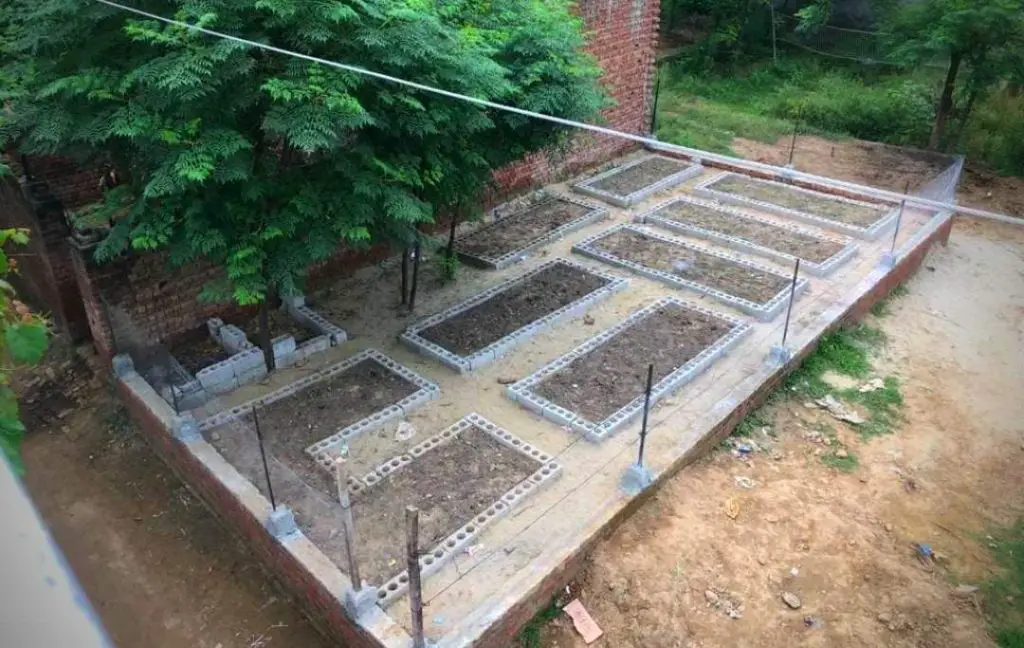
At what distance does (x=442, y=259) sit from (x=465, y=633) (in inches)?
183

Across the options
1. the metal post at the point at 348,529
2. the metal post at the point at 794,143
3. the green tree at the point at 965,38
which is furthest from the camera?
the metal post at the point at 794,143

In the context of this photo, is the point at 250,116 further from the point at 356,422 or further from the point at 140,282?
the point at 356,422

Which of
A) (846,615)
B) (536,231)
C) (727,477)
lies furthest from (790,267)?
(846,615)

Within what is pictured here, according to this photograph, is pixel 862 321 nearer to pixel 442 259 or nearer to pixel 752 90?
pixel 442 259

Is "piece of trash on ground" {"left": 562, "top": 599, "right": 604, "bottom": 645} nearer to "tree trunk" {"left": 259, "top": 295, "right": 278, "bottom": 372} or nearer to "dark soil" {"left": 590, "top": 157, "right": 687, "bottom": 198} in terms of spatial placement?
"tree trunk" {"left": 259, "top": 295, "right": 278, "bottom": 372}

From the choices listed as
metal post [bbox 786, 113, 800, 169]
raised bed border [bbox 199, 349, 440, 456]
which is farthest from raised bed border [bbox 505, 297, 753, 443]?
metal post [bbox 786, 113, 800, 169]

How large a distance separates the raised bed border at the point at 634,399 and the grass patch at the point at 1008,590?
96.5 inches

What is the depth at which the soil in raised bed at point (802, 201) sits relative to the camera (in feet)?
31.2

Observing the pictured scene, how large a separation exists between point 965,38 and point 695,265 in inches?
243

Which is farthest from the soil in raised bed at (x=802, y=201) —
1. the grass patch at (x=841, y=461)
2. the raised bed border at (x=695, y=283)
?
the grass patch at (x=841, y=461)

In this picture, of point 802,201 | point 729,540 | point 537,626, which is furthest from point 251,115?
point 802,201

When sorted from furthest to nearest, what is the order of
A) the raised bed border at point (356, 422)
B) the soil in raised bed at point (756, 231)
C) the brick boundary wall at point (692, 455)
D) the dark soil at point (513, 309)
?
the soil in raised bed at point (756, 231), the dark soil at point (513, 309), the raised bed border at point (356, 422), the brick boundary wall at point (692, 455)

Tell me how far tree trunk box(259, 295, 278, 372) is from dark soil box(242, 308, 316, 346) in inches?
15.7

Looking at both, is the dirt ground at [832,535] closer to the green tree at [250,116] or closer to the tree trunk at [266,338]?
→ the green tree at [250,116]
